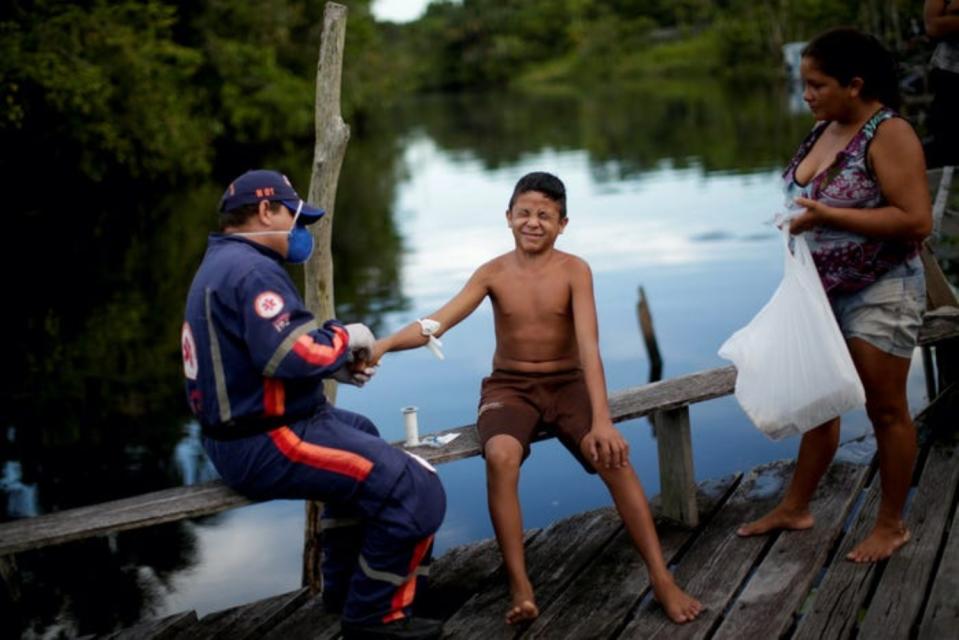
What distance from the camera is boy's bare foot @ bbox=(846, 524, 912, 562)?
13.4 feet

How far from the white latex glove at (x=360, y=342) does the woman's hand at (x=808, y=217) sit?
4.79 feet

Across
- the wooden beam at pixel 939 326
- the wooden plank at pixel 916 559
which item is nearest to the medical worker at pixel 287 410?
the wooden plank at pixel 916 559

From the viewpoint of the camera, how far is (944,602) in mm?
3729

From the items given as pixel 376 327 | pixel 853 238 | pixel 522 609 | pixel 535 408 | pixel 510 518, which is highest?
pixel 853 238

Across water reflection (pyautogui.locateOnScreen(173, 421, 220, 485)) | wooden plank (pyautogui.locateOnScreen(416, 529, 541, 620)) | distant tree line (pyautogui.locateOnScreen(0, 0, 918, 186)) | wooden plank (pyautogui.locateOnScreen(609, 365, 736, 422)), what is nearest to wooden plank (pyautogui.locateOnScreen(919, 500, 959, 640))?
wooden plank (pyautogui.locateOnScreen(609, 365, 736, 422))

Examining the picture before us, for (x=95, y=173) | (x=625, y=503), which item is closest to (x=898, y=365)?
(x=625, y=503)

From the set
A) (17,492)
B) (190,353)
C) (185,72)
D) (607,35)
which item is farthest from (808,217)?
(607,35)

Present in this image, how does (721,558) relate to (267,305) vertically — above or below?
below

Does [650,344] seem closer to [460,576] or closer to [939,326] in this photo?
[939,326]

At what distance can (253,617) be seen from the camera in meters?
4.33

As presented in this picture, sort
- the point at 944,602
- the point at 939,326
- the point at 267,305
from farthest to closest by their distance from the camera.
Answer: the point at 939,326
the point at 944,602
the point at 267,305

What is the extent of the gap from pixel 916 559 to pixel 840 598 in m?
0.41

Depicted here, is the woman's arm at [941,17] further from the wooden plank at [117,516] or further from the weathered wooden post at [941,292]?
the wooden plank at [117,516]

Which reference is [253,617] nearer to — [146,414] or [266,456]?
[266,456]
